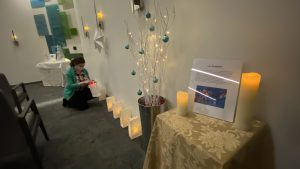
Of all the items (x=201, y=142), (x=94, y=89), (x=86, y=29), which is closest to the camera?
(x=201, y=142)

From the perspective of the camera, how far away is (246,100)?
764 mm

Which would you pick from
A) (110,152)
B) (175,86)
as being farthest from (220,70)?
(110,152)

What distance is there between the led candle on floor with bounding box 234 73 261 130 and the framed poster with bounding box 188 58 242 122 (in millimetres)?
74

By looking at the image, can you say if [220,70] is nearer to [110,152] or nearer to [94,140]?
[110,152]

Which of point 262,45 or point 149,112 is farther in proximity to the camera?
point 149,112

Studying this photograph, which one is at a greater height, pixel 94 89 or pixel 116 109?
pixel 94 89

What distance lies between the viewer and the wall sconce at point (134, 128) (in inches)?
71.5

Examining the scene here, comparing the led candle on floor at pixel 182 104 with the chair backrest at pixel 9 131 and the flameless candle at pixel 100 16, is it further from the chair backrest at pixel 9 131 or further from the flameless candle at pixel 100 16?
the flameless candle at pixel 100 16

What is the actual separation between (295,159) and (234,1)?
81 cm

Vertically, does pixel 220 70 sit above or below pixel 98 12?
below

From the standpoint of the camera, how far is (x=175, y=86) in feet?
4.32

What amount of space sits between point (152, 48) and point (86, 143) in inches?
51.4

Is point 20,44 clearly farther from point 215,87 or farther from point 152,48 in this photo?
point 215,87

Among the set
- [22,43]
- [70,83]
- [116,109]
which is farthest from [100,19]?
[22,43]
